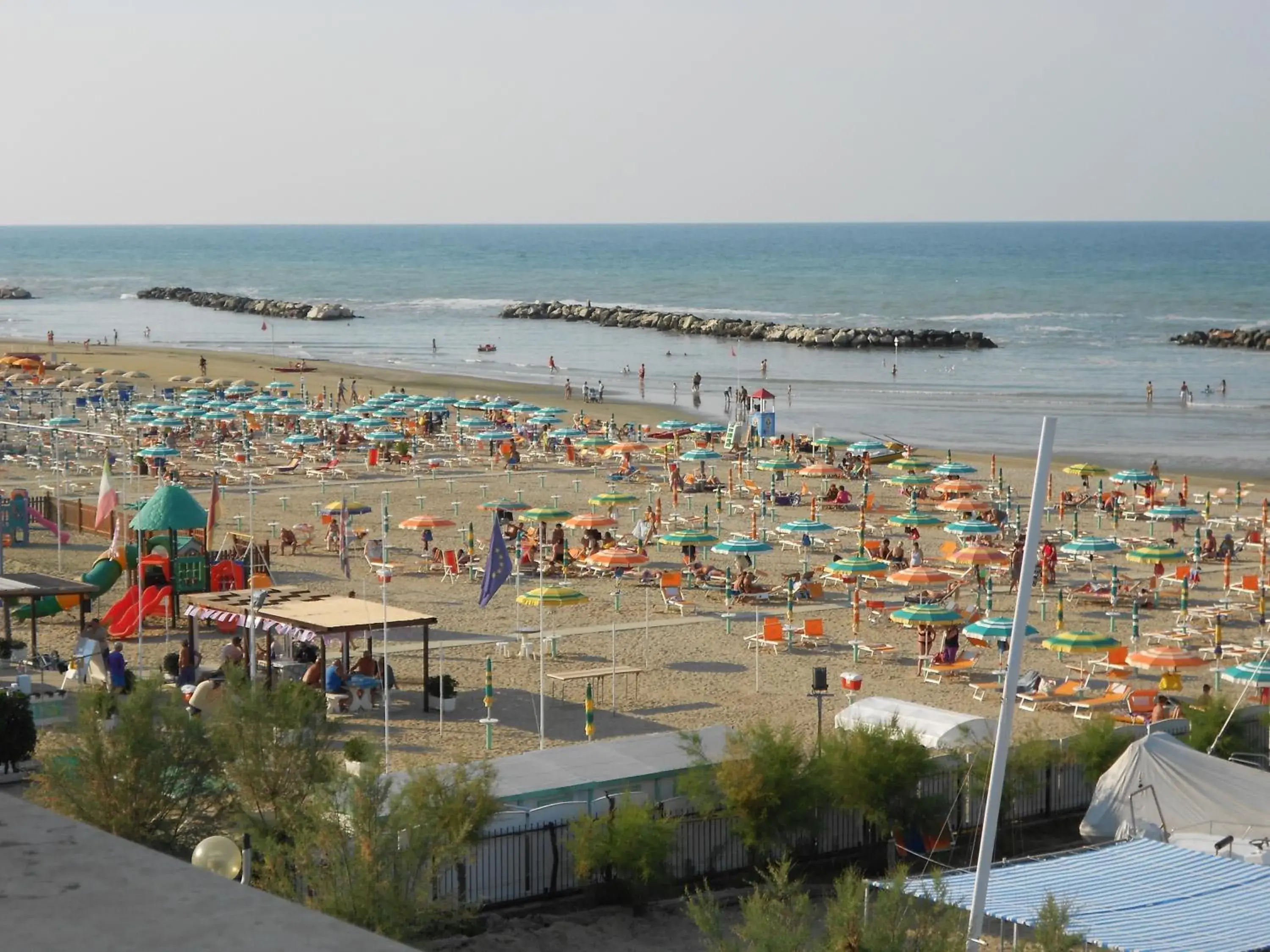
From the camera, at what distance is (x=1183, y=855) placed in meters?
14.0

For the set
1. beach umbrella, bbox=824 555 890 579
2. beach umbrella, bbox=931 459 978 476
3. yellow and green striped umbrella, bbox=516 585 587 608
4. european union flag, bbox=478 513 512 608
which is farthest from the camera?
beach umbrella, bbox=931 459 978 476

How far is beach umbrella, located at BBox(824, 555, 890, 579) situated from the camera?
88.2 ft

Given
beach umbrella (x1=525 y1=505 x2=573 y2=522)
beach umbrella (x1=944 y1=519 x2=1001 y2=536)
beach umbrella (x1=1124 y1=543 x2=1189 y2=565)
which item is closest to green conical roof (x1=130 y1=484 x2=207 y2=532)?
beach umbrella (x1=525 y1=505 x2=573 y2=522)

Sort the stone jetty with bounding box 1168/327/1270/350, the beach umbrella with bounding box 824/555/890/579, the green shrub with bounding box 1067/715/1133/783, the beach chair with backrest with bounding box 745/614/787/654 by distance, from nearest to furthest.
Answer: the green shrub with bounding box 1067/715/1133/783, the beach chair with backrest with bounding box 745/614/787/654, the beach umbrella with bounding box 824/555/890/579, the stone jetty with bounding box 1168/327/1270/350

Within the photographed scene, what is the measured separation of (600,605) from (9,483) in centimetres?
1850

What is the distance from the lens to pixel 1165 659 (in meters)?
21.9

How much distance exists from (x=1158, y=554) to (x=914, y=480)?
894 cm

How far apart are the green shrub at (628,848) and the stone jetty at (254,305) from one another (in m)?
98.4

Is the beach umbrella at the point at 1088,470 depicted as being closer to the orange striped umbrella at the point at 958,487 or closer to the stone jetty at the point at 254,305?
the orange striped umbrella at the point at 958,487

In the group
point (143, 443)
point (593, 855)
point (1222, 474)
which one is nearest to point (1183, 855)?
point (593, 855)

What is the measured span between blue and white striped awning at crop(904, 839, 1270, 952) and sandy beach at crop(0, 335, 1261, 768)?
A: 173 inches

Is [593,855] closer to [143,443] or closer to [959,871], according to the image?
[959,871]

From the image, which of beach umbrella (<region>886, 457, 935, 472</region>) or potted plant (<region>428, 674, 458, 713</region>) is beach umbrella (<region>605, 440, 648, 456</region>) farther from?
potted plant (<region>428, 674, 458, 713</region>)

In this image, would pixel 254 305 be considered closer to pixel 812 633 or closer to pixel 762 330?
pixel 762 330
